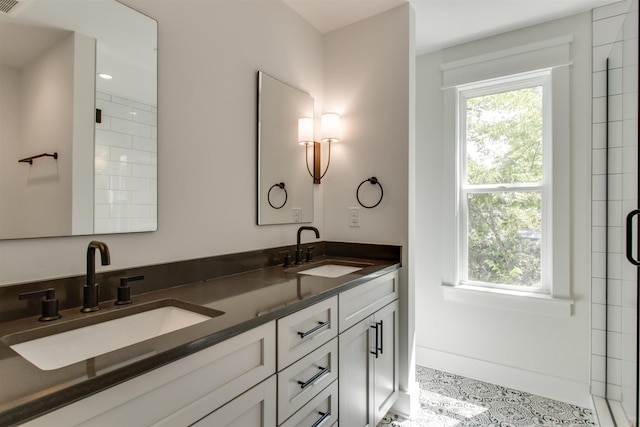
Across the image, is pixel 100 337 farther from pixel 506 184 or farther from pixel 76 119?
pixel 506 184

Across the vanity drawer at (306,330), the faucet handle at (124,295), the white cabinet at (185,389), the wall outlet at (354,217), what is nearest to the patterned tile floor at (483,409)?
the vanity drawer at (306,330)

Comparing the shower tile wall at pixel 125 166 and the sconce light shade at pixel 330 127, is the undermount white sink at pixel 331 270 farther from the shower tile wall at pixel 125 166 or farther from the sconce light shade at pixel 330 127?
the shower tile wall at pixel 125 166

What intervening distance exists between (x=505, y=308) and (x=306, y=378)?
1866mm

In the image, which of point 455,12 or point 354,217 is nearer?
point 455,12

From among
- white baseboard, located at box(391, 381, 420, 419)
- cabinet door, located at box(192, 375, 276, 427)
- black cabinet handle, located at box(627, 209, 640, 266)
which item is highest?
black cabinet handle, located at box(627, 209, 640, 266)

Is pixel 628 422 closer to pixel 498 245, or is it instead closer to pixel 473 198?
pixel 498 245

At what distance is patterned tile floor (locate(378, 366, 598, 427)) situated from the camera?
203 centimetres

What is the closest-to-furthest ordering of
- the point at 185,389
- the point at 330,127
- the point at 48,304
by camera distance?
the point at 185,389, the point at 48,304, the point at 330,127

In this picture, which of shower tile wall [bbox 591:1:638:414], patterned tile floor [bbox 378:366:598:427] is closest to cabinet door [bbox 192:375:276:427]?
patterned tile floor [bbox 378:366:598:427]

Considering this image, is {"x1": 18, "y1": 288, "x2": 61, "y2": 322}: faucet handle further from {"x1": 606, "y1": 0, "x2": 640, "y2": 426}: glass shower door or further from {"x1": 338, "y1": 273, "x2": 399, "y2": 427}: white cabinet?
{"x1": 606, "y1": 0, "x2": 640, "y2": 426}: glass shower door

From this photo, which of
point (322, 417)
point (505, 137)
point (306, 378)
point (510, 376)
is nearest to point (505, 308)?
point (510, 376)

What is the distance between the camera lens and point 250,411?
102cm

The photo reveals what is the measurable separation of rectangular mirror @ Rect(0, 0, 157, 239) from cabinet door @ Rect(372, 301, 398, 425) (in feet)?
4.25

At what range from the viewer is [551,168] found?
7.73 feet
